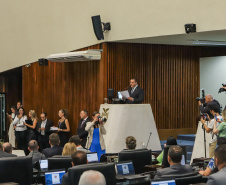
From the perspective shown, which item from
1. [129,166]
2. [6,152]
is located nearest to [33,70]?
[6,152]

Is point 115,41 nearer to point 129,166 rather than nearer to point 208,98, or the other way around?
point 208,98

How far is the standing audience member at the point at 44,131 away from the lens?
14812 mm

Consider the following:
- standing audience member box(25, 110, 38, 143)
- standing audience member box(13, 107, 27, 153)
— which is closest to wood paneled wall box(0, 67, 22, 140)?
standing audience member box(13, 107, 27, 153)

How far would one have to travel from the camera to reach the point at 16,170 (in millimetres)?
6547

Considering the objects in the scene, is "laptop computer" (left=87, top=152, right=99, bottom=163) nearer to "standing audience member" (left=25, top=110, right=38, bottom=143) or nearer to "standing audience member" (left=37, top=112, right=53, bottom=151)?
"standing audience member" (left=37, top=112, right=53, bottom=151)

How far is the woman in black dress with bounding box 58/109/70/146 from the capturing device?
572 inches

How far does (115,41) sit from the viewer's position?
14.1 m

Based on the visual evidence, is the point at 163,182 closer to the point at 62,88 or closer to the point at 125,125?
the point at 125,125

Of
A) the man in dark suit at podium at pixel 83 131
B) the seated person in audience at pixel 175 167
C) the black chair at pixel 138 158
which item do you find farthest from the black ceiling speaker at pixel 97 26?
the seated person in audience at pixel 175 167

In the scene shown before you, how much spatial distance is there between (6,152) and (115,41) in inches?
265

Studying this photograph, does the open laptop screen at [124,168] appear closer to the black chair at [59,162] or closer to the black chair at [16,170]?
the black chair at [59,162]

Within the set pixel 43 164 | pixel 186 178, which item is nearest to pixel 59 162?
pixel 43 164

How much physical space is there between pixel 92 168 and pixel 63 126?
9.57 m

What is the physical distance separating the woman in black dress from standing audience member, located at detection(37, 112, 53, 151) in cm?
41
